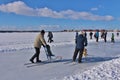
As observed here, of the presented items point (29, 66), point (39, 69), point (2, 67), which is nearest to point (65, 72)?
point (39, 69)

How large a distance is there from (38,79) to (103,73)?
6.91 feet

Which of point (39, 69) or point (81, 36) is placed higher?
point (81, 36)

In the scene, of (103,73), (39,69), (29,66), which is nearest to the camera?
(103,73)

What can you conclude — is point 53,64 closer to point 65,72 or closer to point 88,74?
point 65,72

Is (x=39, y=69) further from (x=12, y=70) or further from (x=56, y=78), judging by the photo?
(x=56, y=78)

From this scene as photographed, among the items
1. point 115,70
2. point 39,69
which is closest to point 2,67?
point 39,69

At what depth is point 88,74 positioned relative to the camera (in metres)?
8.51

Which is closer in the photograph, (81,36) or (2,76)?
(2,76)

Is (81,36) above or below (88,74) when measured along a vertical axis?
above

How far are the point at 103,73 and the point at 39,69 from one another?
244cm

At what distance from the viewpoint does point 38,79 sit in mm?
8211

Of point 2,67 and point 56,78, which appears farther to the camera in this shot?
point 2,67

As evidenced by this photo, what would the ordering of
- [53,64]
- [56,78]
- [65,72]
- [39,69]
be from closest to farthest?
[56,78] → [65,72] → [39,69] → [53,64]

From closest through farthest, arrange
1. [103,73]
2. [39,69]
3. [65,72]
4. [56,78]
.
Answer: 1. [56,78]
2. [103,73]
3. [65,72]
4. [39,69]
